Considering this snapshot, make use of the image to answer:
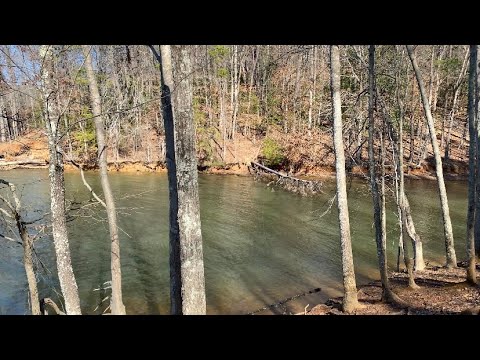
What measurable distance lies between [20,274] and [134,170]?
65.8 ft

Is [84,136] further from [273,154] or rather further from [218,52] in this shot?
[273,154]

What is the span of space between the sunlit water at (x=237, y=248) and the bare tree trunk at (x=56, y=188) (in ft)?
1.77

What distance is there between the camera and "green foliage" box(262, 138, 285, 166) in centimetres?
3247

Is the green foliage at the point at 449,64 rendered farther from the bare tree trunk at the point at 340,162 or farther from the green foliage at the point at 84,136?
the green foliage at the point at 84,136

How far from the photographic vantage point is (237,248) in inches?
625

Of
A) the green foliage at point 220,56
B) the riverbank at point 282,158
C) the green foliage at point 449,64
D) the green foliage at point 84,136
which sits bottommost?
the riverbank at point 282,158

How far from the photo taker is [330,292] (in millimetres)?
11266

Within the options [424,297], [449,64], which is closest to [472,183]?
[424,297]

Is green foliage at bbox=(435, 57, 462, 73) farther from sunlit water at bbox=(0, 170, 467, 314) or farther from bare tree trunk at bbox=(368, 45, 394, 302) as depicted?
bare tree trunk at bbox=(368, 45, 394, 302)

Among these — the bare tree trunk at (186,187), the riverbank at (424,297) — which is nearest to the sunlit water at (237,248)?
the riverbank at (424,297)

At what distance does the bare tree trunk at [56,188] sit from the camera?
6.76 metres
